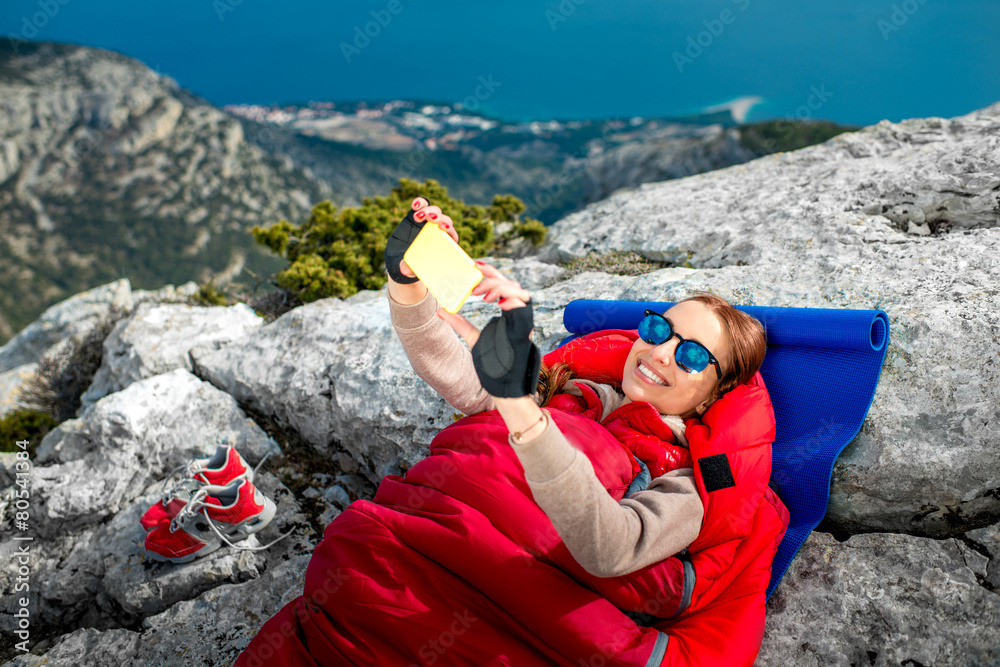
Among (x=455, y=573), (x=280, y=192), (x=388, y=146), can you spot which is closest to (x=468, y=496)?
(x=455, y=573)

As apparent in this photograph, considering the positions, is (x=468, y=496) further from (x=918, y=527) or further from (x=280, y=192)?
(x=280, y=192)

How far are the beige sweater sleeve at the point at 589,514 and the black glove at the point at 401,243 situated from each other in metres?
0.99

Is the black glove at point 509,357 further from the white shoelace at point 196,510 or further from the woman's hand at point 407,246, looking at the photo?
the white shoelace at point 196,510

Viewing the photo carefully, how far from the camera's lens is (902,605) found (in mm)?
2367

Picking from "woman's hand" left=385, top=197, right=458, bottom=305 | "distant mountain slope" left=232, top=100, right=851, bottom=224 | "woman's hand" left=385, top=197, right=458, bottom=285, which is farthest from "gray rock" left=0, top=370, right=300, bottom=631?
"distant mountain slope" left=232, top=100, right=851, bottom=224

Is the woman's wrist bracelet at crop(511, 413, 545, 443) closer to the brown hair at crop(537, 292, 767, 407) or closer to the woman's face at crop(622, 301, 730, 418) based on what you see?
the woman's face at crop(622, 301, 730, 418)

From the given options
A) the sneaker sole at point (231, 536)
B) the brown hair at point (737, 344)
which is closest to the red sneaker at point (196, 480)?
the sneaker sole at point (231, 536)

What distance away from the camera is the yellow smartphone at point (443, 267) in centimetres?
176

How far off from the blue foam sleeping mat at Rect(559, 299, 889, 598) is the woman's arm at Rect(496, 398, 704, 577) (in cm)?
118

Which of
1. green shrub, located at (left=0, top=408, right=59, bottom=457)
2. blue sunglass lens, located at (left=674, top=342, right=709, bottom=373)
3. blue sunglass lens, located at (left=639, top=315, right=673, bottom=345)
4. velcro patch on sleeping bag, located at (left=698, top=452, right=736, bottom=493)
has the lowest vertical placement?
green shrub, located at (left=0, top=408, right=59, bottom=457)

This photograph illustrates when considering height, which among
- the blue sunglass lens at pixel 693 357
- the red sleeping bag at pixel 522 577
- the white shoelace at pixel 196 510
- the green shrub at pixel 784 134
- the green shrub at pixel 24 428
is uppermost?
the green shrub at pixel 784 134

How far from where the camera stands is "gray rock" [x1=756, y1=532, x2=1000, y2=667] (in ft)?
7.33

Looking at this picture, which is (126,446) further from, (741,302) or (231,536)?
(741,302)

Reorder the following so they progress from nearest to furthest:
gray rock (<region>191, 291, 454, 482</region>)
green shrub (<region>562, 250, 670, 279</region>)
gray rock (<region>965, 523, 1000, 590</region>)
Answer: gray rock (<region>965, 523, 1000, 590</region>), gray rock (<region>191, 291, 454, 482</region>), green shrub (<region>562, 250, 670, 279</region>)
